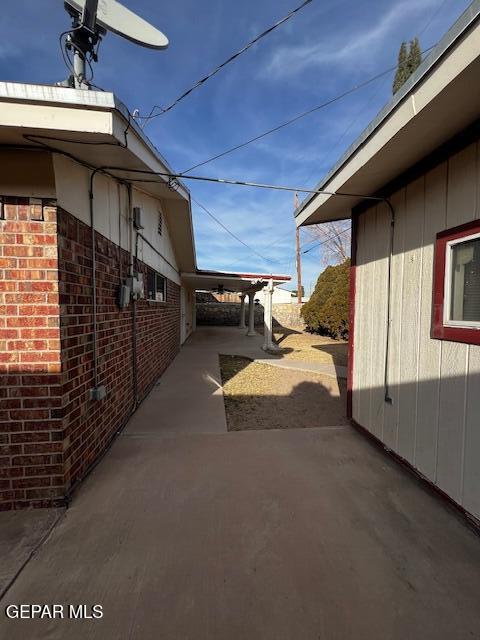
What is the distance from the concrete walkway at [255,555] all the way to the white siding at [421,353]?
0.36 m

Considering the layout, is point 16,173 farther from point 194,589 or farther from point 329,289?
point 329,289

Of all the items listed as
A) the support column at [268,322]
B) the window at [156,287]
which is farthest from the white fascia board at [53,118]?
the support column at [268,322]

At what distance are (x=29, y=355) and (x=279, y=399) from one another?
12.3 ft

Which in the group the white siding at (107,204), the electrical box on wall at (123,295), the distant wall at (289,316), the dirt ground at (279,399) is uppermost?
the white siding at (107,204)

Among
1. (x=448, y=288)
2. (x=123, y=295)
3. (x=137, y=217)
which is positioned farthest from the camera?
(x=137, y=217)

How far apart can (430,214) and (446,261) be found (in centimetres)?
47

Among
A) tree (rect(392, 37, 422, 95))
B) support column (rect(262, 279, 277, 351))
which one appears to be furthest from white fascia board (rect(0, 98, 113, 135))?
support column (rect(262, 279, 277, 351))

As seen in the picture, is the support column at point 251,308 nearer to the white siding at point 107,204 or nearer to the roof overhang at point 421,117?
the white siding at point 107,204

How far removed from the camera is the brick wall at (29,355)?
209 centimetres

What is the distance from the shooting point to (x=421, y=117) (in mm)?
1922

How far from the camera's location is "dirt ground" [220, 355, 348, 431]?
13.1ft

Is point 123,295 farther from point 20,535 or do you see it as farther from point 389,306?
point 389,306

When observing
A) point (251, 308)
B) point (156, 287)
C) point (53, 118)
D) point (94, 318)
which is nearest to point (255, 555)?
point (94, 318)

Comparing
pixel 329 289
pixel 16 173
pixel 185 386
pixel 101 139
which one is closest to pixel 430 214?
pixel 101 139
